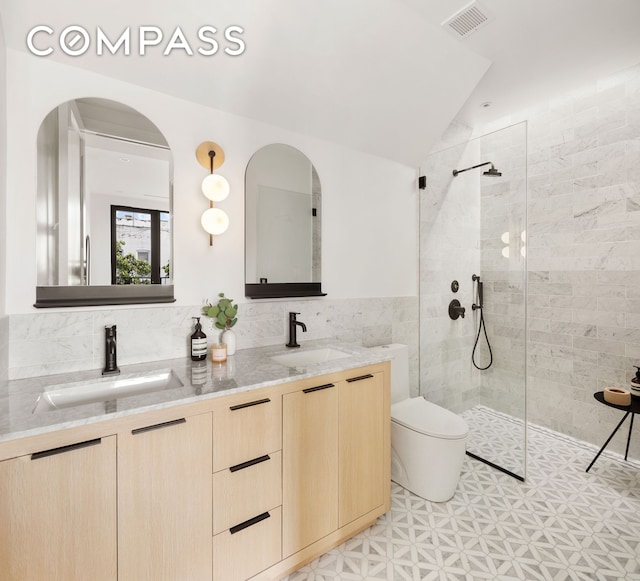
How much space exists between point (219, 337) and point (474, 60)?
2.31m

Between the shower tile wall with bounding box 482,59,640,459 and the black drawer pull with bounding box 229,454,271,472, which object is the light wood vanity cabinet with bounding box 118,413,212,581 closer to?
the black drawer pull with bounding box 229,454,271,472

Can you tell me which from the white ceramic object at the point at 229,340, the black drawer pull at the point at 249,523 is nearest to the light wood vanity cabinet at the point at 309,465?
the black drawer pull at the point at 249,523

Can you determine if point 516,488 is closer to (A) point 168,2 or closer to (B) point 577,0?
(B) point 577,0

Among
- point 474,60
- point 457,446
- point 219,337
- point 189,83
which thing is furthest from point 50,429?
point 474,60

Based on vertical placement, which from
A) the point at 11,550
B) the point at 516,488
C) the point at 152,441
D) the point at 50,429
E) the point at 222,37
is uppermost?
the point at 222,37

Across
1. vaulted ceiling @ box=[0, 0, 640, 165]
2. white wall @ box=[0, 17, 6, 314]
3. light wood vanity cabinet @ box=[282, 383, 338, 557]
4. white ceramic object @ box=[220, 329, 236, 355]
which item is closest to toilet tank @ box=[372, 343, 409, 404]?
light wood vanity cabinet @ box=[282, 383, 338, 557]

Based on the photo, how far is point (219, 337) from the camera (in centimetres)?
193

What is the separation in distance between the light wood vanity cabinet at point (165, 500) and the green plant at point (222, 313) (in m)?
0.65

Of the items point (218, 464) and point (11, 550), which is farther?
point (218, 464)

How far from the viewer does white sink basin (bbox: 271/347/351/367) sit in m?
1.96

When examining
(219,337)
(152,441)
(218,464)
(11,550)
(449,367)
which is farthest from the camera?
(449,367)

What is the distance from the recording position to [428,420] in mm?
2170

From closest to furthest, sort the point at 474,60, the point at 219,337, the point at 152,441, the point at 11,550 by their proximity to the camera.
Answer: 1. the point at 11,550
2. the point at 152,441
3. the point at 219,337
4. the point at 474,60

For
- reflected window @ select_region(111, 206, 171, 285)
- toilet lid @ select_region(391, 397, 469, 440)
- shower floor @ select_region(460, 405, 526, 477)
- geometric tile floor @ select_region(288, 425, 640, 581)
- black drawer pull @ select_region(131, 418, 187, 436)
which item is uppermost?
reflected window @ select_region(111, 206, 171, 285)
